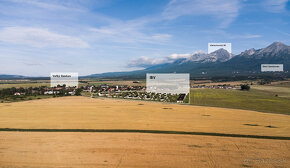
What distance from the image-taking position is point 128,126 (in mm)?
26156

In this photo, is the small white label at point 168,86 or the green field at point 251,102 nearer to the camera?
the green field at point 251,102

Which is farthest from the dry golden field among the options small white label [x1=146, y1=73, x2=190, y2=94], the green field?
small white label [x1=146, y1=73, x2=190, y2=94]

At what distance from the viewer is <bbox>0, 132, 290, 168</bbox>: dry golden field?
15263 mm

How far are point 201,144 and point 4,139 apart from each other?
2139 centimetres

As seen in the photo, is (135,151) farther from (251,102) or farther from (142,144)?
(251,102)

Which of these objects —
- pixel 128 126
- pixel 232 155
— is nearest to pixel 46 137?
pixel 128 126

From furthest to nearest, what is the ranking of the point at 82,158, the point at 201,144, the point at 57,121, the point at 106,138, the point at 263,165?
the point at 57,121
the point at 106,138
the point at 201,144
the point at 82,158
the point at 263,165

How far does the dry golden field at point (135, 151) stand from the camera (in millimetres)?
15263

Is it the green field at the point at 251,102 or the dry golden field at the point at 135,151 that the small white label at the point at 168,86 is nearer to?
the green field at the point at 251,102

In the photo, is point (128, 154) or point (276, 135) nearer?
point (128, 154)

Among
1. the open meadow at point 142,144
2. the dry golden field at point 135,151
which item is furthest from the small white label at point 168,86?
the dry golden field at point 135,151

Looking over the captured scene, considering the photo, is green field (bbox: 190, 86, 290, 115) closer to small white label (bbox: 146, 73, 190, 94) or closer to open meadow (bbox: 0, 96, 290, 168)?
open meadow (bbox: 0, 96, 290, 168)

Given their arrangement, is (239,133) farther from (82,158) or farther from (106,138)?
(82,158)

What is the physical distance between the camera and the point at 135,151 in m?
17.3
